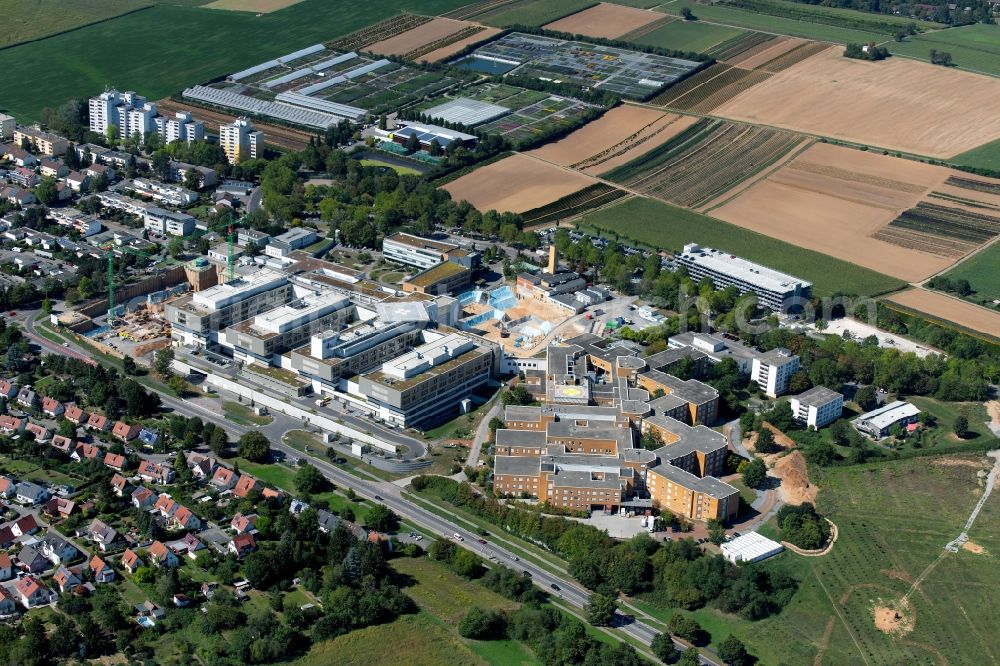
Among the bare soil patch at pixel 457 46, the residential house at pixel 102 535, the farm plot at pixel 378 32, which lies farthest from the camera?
the farm plot at pixel 378 32

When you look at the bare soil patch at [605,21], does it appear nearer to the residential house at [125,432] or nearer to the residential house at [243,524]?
the residential house at [125,432]

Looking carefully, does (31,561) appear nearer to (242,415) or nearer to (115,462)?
(115,462)

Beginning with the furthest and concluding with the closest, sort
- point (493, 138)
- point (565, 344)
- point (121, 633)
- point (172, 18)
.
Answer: point (172, 18) → point (493, 138) → point (565, 344) → point (121, 633)

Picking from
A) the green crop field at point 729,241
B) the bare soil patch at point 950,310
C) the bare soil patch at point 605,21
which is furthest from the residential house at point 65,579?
the bare soil patch at point 605,21

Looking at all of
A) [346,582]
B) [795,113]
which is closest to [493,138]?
[795,113]

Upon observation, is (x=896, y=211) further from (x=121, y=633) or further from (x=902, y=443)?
(x=121, y=633)

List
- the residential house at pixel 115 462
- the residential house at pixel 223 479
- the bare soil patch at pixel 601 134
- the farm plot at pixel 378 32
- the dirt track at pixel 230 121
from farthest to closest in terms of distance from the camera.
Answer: the farm plot at pixel 378 32
the dirt track at pixel 230 121
the bare soil patch at pixel 601 134
the residential house at pixel 115 462
the residential house at pixel 223 479
